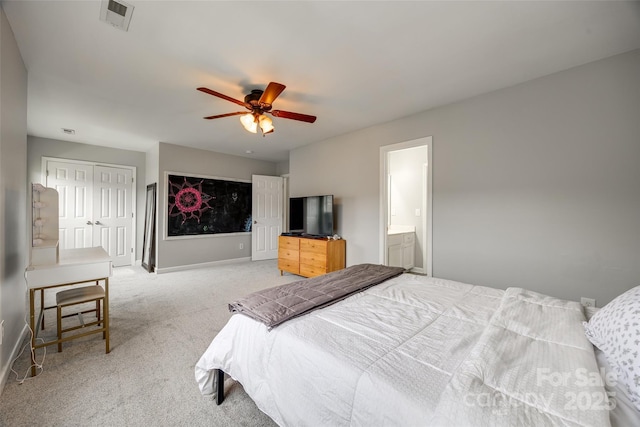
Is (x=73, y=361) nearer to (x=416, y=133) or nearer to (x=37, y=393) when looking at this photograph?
(x=37, y=393)

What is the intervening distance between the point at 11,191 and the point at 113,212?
11.8ft

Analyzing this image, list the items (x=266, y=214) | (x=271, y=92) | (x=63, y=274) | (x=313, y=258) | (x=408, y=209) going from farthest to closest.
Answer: (x=266, y=214)
(x=408, y=209)
(x=313, y=258)
(x=271, y=92)
(x=63, y=274)

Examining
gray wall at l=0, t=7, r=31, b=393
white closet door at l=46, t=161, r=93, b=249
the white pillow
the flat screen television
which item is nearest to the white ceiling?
gray wall at l=0, t=7, r=31, b=393

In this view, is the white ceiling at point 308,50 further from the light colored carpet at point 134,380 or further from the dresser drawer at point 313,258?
the light colored carpet at point 134,380

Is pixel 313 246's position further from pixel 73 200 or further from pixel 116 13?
pixel 73 200

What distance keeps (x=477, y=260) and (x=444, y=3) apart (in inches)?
95.3

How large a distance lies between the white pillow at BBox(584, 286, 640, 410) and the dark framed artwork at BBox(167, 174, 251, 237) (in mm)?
5400

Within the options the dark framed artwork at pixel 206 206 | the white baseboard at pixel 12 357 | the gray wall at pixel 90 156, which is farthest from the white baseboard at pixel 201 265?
the white baseboard at pixel 12 357

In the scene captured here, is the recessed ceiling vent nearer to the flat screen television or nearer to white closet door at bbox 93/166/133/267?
the flat screen television

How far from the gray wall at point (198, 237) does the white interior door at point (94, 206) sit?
3.71 ft

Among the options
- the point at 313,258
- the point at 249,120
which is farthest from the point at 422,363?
the point at 313,258

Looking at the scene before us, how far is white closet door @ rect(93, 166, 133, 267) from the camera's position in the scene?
16.1ft

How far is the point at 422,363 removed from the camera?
955 mm

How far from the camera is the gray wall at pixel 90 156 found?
4.36m
